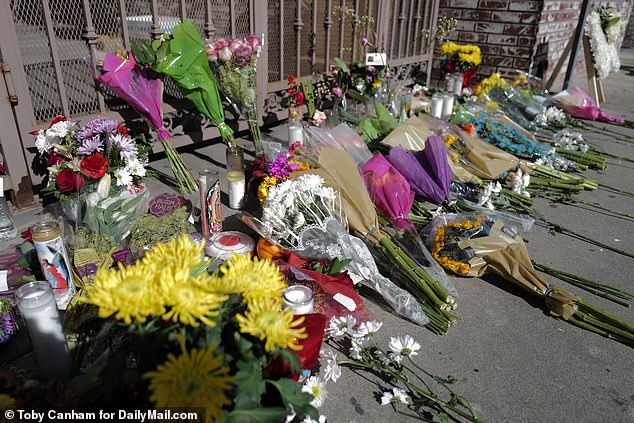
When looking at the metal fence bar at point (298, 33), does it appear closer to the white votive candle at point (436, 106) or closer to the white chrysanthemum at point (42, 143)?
the white votive candle at point (436, 106)

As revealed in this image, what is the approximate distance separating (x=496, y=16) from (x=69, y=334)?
7571mm

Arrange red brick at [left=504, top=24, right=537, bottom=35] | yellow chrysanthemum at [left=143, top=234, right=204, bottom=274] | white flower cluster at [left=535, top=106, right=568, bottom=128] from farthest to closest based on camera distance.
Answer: red brick at [left=504, top=24, right=537, bottom=35]
white flower cluster at [left=535, top=106, right=568, bottom=128]
yellow chrysanthemum at [left=143, top=234, right=204, bottom=274]

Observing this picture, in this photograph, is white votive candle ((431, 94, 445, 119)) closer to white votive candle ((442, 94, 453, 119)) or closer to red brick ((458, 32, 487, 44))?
white votive candle ((442, 94, 453, 119))

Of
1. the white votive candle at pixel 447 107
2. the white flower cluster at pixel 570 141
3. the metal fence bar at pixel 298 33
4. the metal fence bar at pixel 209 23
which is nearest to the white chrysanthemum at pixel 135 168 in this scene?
the metal fence bar at pixel 209 23

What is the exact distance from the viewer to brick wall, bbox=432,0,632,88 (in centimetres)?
688

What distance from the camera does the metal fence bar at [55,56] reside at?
3.01 m

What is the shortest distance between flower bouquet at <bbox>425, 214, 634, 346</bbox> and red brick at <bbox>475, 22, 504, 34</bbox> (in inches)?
215

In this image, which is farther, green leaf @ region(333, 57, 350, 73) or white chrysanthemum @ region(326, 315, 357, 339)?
green leaf @ region(333, 57, 350, 73)

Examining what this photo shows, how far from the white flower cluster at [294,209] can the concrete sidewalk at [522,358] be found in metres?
0.59

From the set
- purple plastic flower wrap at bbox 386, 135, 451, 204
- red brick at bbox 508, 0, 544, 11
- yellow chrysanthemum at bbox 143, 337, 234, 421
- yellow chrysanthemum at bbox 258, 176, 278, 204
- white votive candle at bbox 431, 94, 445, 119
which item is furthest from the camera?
red brick at bbox 508, 0, 544, 11

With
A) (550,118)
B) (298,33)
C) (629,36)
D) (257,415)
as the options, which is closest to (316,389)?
(257,415)

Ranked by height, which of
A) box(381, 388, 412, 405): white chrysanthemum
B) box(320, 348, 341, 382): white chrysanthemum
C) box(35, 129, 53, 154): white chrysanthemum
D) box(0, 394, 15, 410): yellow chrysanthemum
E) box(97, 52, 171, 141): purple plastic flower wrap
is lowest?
box(381, 388, 412, 405): white chrysanthemum

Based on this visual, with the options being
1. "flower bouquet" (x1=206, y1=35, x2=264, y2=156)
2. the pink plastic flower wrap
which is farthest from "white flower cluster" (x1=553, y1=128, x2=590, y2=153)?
"flower bouquet" (x1=206, y1=35, x2=264, y2=156)

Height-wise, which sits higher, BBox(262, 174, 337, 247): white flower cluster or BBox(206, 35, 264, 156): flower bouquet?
BBox(206, 35, 264, 156): flower bouquet
